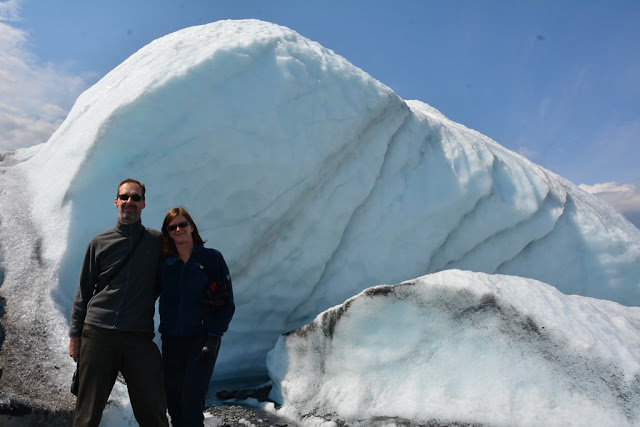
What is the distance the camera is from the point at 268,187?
565 centimetres

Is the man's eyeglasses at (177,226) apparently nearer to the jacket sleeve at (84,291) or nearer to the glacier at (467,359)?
the jacket sleeve at (84,291)

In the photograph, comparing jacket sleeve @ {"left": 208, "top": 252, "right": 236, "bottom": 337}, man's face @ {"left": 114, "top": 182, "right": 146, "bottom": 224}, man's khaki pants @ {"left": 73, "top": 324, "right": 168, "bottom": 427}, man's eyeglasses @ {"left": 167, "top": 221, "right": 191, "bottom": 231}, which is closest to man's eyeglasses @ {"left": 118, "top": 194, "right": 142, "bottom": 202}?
man's face @ {"left": 114, "top": 182, "right": 146, "bottom": 224}

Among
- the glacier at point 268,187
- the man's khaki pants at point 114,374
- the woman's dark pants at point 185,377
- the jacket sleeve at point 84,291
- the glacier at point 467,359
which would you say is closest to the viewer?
the man's khaki pants at point 114,374

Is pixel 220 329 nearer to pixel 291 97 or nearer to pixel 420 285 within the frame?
pixel 420 285

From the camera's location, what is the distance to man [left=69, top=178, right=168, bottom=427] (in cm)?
261

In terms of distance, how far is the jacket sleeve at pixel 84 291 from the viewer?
2705 millimetres

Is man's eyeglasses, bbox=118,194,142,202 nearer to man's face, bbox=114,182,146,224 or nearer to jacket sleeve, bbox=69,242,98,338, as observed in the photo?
man's face, bbox=114,182,146,224

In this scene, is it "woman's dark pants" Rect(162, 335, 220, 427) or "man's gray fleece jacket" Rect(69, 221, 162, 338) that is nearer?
"man's gray fleece jacket" Rect(69, 221, 162, 338)

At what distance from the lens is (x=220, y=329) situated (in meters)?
2.86

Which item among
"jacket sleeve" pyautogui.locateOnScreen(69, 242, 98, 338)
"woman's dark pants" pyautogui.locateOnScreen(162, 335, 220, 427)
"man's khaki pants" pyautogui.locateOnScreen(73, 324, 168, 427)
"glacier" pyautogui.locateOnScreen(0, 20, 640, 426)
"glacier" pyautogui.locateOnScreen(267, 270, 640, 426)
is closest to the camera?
"man's khaki pants" pyautogui.locateOnScreen(73, 324, 168, 427)

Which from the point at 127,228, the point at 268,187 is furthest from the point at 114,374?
the point at 268,187

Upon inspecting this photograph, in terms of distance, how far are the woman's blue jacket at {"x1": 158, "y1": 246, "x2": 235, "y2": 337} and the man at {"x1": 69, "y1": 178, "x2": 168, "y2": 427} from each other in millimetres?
86

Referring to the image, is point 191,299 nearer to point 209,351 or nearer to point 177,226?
point 209,351

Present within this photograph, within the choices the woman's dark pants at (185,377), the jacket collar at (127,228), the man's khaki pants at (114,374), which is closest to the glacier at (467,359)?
the woman's dark pants at (185,377)
